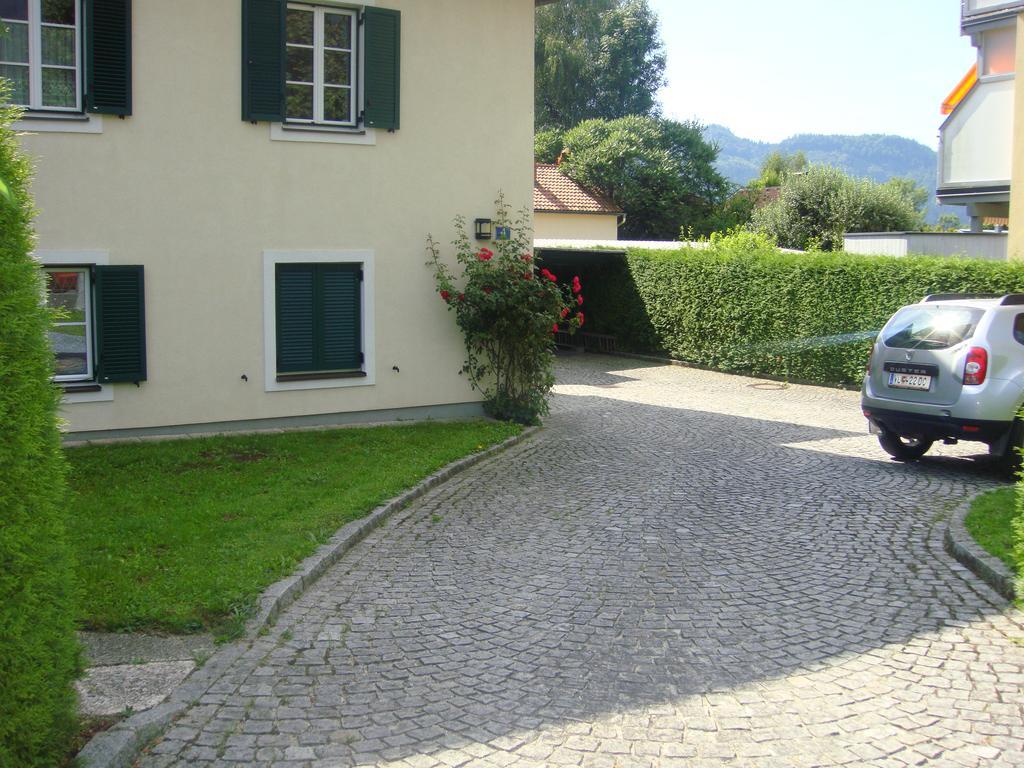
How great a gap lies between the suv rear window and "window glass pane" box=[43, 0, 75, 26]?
10.3 metres

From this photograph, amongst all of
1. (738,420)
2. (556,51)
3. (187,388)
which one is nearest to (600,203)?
(556,51)

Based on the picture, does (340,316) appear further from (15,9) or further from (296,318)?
(15,9)

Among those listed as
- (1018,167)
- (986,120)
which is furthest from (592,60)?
(1018,167)

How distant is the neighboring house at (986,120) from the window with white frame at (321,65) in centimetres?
1490

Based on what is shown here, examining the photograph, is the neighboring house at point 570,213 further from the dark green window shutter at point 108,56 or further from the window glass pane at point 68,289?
the window glass pane at point 68,289

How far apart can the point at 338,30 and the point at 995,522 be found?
10.1m

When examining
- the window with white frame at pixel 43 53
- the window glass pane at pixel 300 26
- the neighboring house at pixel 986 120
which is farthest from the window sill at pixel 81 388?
the neighboring house at pixel 986 120

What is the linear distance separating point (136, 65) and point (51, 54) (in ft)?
3.04

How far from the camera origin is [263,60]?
13500 mm

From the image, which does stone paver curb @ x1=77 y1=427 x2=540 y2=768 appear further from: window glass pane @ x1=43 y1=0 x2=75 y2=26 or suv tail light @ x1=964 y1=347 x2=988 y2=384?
window glass pane @ x1=43 y1=0 x2=75 y2=26

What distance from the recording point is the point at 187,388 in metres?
13.5

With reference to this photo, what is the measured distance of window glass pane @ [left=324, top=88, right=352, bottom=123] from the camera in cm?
1425

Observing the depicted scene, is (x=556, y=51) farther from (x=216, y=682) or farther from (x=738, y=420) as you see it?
(x=216, y=682)

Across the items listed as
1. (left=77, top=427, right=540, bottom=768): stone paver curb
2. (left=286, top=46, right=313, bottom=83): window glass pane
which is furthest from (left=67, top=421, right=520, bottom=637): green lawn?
(left=286, top=46, right=313, bottom=83): window glass pane
